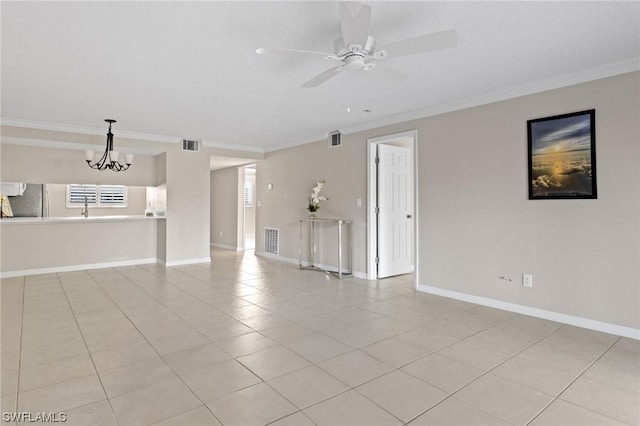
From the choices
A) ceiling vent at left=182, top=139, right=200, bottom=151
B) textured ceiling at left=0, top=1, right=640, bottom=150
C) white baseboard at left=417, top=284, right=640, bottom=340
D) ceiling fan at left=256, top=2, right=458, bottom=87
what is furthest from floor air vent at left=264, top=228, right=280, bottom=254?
ceiling fan at left=256, top=2, right=458, bottom=87

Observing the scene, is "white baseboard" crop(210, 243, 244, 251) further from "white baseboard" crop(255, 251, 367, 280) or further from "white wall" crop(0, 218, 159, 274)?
"white wall" crop(0, 218, 159, 274)

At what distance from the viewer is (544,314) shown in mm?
3551

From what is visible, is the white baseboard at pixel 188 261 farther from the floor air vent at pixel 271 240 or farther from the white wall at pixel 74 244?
the floor air vent at pixel 271 240

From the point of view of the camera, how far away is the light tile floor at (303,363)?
196 centimetres

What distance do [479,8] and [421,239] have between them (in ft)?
9.68

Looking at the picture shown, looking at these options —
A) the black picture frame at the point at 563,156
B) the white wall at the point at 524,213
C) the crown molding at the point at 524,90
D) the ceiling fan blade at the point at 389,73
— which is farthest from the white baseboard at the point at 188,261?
the black picture frame at the point at 563,156

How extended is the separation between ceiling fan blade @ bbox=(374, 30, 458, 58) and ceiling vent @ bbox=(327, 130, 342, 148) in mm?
3489

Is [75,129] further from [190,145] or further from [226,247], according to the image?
[226,247]

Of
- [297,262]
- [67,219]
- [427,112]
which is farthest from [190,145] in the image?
[427,112]

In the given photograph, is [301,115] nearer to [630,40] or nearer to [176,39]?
[176,39]

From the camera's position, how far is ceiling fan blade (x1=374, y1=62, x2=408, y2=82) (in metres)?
2.59

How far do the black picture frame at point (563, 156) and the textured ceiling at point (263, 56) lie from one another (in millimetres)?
444

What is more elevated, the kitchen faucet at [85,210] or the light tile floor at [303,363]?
the kitchen faucet at [85,210]

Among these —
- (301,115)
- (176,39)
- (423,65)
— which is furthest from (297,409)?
(301,115)
